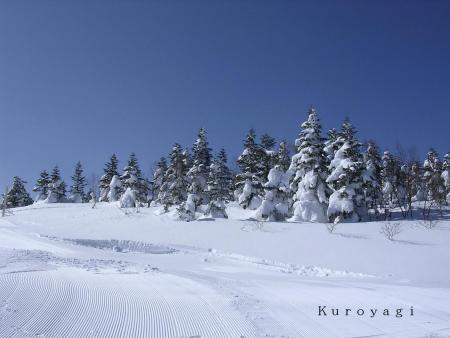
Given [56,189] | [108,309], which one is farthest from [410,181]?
[56,189]

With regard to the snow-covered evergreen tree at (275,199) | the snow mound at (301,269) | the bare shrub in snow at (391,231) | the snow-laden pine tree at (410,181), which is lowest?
the snow mound at (301,269)

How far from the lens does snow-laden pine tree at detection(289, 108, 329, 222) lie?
32844 millimetres

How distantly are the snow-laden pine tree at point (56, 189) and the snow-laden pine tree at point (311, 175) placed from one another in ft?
141

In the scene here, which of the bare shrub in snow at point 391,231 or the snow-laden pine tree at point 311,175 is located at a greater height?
the snow-laden pine tree at point 311,175

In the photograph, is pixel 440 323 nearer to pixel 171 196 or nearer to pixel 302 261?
pixel 302 261

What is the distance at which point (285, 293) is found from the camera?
1051cm

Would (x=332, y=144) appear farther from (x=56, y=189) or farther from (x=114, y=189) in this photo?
(x=56, y=189)

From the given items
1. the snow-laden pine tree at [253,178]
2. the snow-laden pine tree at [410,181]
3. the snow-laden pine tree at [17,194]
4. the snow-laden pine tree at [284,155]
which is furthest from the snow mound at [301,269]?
the snow-laden pine tree at [17,194]

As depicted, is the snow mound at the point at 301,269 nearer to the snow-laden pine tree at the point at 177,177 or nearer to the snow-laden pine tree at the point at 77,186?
the snow-laden pine tree at the point at 177,177

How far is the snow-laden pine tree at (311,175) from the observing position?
108 feet

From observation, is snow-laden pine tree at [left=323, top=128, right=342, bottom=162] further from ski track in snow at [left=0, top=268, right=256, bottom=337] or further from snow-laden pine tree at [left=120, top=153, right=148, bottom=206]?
ski track in snow at [left=0, top=268, right=256, bottom=337]

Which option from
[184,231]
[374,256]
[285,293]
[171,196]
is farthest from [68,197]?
[285,293]

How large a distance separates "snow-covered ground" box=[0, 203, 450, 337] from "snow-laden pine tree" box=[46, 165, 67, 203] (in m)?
42.8

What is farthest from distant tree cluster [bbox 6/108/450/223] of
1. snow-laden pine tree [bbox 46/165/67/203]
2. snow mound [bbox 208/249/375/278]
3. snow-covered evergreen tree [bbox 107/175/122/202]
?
snow-laden pine tree [bbox 46/165/67/203]
